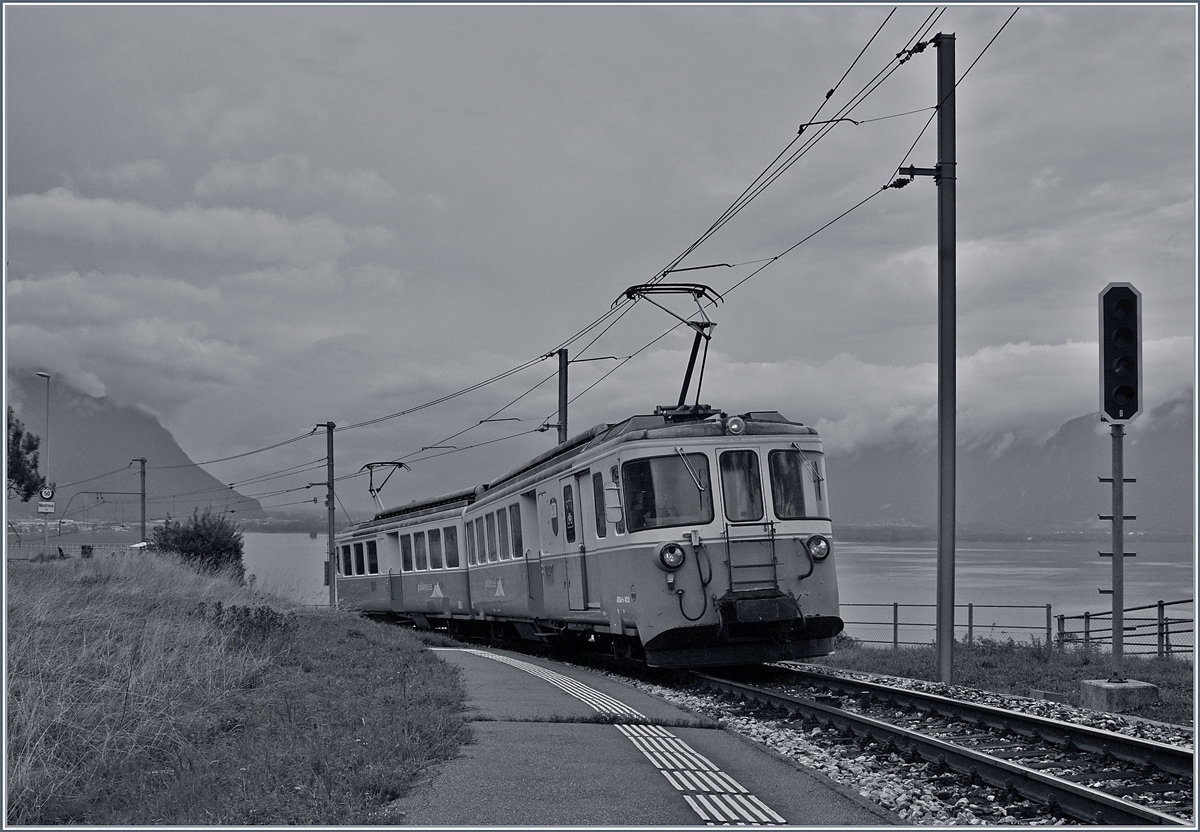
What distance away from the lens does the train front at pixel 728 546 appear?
13664 millimetres

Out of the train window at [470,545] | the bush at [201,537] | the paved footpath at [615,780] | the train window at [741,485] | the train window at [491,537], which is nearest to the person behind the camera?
the paved footpath at [615,780]

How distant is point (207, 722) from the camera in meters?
10.1

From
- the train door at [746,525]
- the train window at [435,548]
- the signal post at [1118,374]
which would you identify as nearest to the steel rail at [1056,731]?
Answer: the train door at [746,525]

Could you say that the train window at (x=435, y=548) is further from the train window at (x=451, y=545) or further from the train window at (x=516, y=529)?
the train window at (x=516, y=529)

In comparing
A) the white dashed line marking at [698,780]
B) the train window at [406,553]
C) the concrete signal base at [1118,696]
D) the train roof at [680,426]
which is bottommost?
the concrete signal base at [1118,696]

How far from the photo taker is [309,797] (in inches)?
283

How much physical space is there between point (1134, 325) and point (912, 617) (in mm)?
55357

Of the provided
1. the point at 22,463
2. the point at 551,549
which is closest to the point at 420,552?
the point at 551,549

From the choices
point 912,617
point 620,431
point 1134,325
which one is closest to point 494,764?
point 620,431

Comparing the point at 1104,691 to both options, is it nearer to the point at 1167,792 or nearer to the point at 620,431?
the point at 1167,792

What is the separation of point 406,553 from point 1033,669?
54.5ft

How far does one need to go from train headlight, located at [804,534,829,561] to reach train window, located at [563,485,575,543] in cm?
331

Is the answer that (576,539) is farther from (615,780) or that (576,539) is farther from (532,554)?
(615,780)

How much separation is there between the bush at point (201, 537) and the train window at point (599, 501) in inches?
1360
